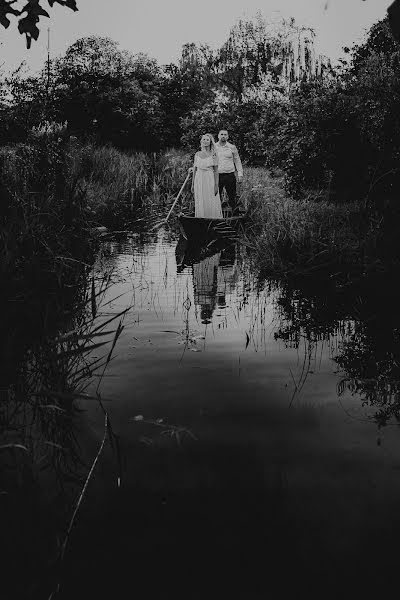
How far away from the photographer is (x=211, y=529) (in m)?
2.59

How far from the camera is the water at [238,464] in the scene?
235 centimetres

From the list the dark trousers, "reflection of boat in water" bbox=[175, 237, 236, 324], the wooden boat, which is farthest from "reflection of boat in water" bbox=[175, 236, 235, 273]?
the dark trousers

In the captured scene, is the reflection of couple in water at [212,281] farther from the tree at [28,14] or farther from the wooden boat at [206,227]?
the tree at [28,14]

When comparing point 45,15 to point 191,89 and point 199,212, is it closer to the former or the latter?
point 199,212

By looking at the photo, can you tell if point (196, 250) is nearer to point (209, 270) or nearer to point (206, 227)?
point (206, 227)

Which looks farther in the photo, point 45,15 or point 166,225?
point 166,225

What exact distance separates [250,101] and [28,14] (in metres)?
27.4

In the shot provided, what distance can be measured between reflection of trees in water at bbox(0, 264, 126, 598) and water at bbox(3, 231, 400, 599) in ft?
0.29

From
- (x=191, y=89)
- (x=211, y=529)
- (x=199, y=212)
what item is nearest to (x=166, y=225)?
(x=199, y=212)

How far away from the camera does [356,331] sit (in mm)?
5688

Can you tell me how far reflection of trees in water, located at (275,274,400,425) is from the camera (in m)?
4.30

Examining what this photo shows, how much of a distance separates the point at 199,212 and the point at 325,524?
36.7 ft

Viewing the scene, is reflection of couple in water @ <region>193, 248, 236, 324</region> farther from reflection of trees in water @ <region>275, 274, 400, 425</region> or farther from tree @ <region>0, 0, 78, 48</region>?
tree @ <region>0, 0, 78, 48</region>

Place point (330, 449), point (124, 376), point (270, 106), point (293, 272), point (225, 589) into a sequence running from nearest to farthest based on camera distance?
point (225, 589), point (330, 449), point (124, 376), point (293, 272), point (270, 106)
